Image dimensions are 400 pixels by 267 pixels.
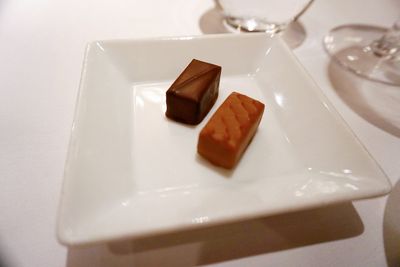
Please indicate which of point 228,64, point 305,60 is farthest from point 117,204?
point 305,60

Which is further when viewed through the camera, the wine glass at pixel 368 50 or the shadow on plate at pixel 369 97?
the wine glass at pixel 368 50

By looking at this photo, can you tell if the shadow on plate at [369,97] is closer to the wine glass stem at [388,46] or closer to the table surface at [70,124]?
the table surface at [70,124]

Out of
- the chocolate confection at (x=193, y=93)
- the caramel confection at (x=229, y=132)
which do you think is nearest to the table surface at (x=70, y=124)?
the caramel confection at (x=229, y=132)

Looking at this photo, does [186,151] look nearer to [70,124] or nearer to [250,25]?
[70,124]

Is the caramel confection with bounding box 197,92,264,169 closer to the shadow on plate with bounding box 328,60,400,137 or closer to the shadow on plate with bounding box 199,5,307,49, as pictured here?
the shadow on plate with bounding box 328,60,400,137

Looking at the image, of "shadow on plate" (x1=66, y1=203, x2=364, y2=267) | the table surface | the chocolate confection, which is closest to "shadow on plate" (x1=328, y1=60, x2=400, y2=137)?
the table surface

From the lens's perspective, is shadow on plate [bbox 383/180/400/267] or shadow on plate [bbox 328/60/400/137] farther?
shadow on plate [bbox 328/60/400/137]

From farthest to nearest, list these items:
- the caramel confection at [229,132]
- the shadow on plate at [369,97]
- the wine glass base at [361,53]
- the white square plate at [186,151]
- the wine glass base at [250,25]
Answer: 1. the wine glass base at [250,25]
2. the wine glass base at [361,53]
3. the shadow on plate at [369,97]
4. the caramel confection at [229,132]
5. the white square plate at [186,151]

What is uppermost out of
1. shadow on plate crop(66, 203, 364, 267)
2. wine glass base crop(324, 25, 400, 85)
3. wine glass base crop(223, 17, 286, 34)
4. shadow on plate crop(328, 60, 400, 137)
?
wine glass base crop(223, 17, 286, 34)
